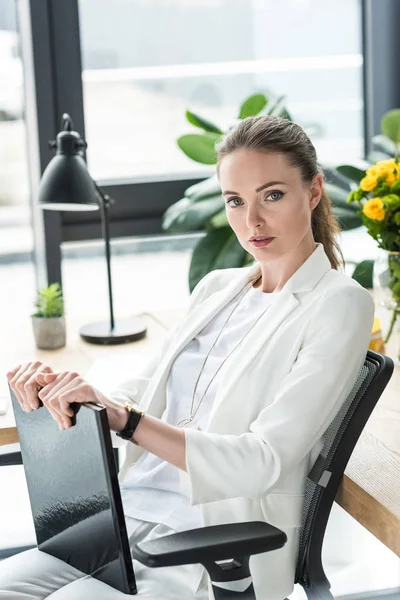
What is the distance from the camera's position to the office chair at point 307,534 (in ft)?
4.48

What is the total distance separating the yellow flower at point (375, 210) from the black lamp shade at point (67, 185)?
2.50 feet

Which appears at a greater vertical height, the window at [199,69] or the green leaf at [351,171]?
the window at [199,69]

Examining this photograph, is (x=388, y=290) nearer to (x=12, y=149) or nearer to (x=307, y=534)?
(x=307, y=534)

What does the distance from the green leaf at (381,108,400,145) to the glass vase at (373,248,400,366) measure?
0.92 metres

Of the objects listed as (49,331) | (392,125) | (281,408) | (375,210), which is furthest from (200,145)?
Answer: (281,408)

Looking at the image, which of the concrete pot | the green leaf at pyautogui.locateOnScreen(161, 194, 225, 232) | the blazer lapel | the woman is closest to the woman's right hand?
the woman

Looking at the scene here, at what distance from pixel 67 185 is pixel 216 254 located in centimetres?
66

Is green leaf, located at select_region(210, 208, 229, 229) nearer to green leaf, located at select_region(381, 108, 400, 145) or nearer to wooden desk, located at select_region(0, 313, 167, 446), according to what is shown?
wooden desk, located at select_region(0, 313, 167, 446)

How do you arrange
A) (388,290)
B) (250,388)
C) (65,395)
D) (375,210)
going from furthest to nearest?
(388,290) → (375,210) → (250,388) → (65,395)

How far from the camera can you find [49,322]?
8.33ft

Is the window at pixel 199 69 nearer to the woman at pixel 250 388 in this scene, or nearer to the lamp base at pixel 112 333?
the lamp base at pixel 112 333

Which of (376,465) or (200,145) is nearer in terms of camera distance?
(376,465)

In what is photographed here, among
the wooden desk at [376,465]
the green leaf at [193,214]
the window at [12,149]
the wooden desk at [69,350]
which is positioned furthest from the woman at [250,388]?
the window at [12,149]

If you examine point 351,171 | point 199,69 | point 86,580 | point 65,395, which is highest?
point 199,69
